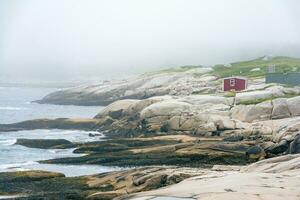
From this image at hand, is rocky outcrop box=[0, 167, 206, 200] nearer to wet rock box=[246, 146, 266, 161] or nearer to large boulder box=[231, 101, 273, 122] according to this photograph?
wet rock box=[246, 146, 266, 161]

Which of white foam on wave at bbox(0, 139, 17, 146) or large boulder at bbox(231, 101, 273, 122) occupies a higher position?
large boulder at bbox(231, 101, 273, 122)

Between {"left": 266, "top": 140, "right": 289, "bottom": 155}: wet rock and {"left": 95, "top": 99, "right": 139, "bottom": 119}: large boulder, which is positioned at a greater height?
{"left": 266, "top": 140, "right": 289, "bottom": 155}: wet rock

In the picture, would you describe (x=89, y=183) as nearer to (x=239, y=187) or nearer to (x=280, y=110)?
(x=239, y=187)

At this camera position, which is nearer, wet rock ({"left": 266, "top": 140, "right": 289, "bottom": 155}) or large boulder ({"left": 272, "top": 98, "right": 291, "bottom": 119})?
wet rock ({"left": 266, "top": 140, "right": 289, "bottom": 155})

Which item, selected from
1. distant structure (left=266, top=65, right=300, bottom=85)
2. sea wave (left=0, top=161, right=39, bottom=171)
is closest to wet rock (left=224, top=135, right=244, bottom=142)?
sea wave (left=0, top=161, right=39, bottom=171)

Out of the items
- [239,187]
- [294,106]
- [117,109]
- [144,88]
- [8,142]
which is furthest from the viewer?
[144,88]

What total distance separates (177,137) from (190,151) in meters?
14.1

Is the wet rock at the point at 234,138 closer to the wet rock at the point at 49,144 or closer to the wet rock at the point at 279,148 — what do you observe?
the wet rock at the point at 279,148

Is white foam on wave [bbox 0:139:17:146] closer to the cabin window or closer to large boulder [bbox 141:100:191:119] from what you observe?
large boulder [bbox 141:100:191:119]

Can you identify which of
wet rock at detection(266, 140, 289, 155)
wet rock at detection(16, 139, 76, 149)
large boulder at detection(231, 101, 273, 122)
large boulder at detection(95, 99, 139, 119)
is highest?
large boulder at detection(231, 101, 273, 122)

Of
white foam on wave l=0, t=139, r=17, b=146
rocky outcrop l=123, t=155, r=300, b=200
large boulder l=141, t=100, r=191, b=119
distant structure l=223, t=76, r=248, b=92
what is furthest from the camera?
distant structure l=223, t=76, r=248, b=92

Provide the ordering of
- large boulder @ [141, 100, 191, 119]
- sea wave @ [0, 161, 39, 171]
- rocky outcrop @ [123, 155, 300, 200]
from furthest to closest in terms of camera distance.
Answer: large boulder @ [141, 100, 191, 119], sea wave @ [0, 161, 39, 171], rocky outcrop @ [123, 155, 300, 200]

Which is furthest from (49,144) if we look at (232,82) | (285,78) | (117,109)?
(285,78)

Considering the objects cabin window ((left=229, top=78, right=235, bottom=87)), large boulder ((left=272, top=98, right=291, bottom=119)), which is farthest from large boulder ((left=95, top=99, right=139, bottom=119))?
large boulder ((left=272, top=98, right=291, bottom=119))
